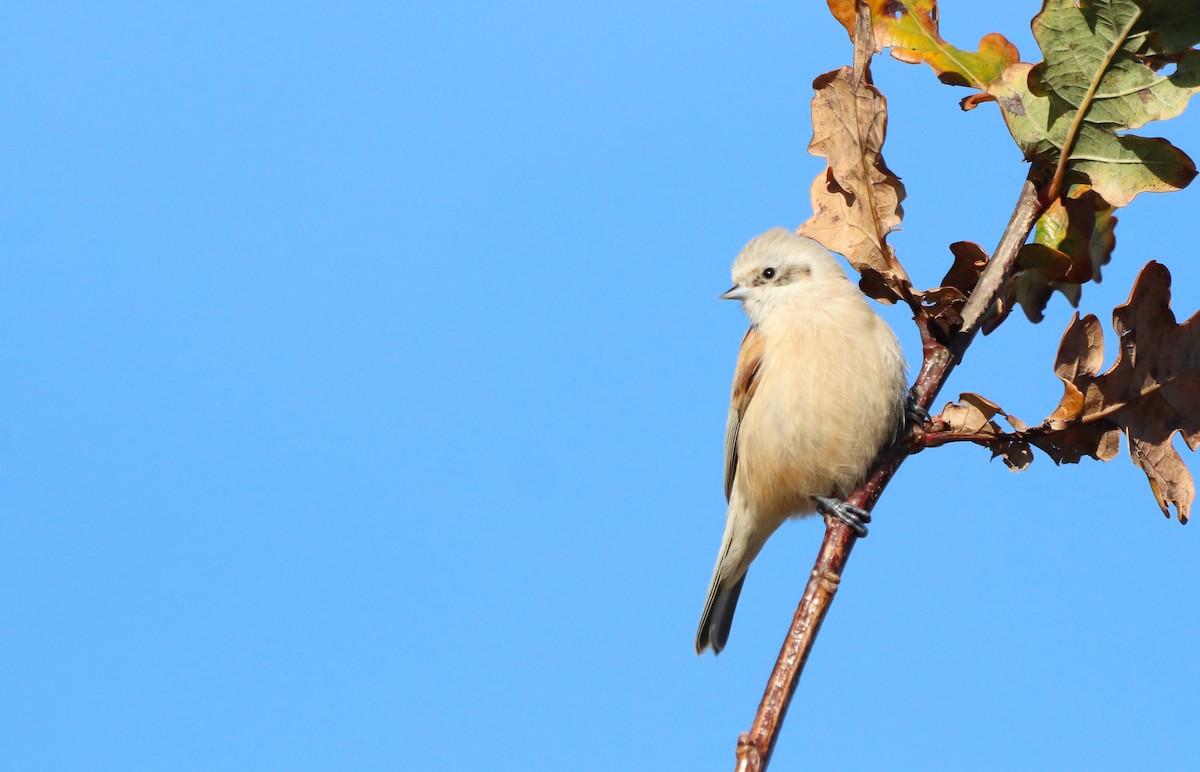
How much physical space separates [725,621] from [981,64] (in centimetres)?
324

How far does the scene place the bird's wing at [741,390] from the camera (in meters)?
5.07

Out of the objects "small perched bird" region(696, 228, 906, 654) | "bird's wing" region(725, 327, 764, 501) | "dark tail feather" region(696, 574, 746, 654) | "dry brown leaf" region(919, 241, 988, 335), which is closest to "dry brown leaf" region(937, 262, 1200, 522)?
"dry brown leaf" region(919, 241, 988, 335)

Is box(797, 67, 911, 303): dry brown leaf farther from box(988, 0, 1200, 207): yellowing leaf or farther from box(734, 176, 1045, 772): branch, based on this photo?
box(988, 0, 1200, 207): yellowing leaf

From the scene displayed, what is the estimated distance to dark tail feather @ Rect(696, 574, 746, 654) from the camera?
5.28m

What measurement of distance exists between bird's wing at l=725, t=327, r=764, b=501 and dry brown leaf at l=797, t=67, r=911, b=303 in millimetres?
1949

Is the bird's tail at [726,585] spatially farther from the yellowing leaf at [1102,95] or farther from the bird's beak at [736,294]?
the yellowing leaf at [1102,95]

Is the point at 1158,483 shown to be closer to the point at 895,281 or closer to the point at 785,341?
the point at 895,281

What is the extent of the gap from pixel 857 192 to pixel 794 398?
169 centimetres

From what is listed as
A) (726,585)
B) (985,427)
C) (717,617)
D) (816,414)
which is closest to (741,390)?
(816,414)

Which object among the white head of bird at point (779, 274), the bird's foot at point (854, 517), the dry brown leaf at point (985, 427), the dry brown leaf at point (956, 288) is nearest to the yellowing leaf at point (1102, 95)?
the dry brown leaf at point (956, 288)

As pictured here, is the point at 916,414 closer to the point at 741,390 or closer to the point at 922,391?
the point at 922,391

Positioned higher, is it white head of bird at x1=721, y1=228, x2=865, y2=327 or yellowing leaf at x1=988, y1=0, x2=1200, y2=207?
white head of bird at x1=721, y1=228, x2=865, y2=327

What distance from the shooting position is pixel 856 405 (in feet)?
14.0

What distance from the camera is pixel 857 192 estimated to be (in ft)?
10.1
